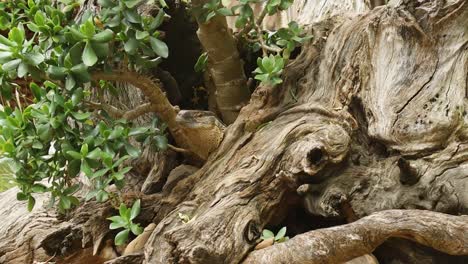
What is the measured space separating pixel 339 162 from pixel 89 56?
0.71 m

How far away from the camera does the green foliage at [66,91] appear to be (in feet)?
4.52

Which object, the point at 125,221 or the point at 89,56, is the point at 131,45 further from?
the point at 125,221

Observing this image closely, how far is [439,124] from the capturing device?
1483 mm

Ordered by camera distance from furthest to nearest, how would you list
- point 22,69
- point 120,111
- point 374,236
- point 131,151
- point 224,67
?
point 224,67, point 120,111, point 131,151, point 22,69, point 374,236

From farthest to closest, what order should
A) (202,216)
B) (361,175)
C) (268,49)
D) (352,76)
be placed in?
(268,49)
(352,76)
(361,175)
(202,216)

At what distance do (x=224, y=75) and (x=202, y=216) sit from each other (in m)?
0.63

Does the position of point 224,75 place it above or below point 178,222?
above

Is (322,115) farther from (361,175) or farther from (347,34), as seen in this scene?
(347,34)

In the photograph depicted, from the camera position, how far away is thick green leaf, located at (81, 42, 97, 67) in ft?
4.41

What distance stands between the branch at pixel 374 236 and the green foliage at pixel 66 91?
0.51 meters

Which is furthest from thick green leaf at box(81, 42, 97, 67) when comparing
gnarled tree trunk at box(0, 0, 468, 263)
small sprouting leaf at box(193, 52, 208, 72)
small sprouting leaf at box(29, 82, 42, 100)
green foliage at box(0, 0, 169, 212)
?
small sprouting leaf at box(193, 52, 208, 72)

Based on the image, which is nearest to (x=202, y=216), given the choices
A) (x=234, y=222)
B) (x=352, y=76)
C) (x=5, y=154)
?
(x=234, y=222)

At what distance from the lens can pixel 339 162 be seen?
1515 mm

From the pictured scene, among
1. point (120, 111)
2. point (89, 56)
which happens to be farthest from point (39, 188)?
point (89, 56)
